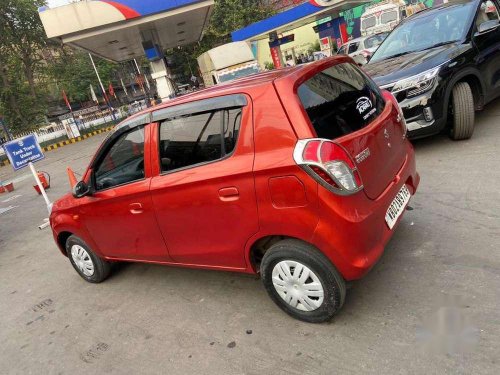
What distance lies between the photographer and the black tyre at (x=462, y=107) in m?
5.45

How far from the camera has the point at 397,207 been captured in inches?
121

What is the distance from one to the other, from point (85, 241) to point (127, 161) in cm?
124

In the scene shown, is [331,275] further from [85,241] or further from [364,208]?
[85,241]

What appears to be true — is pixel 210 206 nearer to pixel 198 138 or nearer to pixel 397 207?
pixel 198 138

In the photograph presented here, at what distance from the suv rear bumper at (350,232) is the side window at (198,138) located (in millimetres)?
808

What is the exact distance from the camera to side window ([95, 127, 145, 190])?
350 centimetres

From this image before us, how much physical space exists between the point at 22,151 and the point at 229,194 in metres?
6.42

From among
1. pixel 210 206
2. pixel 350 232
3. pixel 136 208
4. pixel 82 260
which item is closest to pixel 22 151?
pixel 82 260

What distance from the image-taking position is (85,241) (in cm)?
434

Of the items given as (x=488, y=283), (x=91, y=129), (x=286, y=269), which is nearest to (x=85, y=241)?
(x=286, y=269)

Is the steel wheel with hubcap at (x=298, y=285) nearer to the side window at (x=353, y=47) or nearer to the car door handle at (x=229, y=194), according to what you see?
the car door handle at (x=229, y=194)

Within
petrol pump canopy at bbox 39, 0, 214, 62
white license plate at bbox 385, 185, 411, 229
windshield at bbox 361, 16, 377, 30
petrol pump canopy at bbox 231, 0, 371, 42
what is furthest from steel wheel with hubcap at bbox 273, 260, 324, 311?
petrol pump canopy at bbox 231, 0, 371, 42

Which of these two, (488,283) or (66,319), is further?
(66,319)

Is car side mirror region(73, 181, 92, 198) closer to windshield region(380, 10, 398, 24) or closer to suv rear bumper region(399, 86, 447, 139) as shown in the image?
suv rear bumper region(399, 86, 447, 139)
